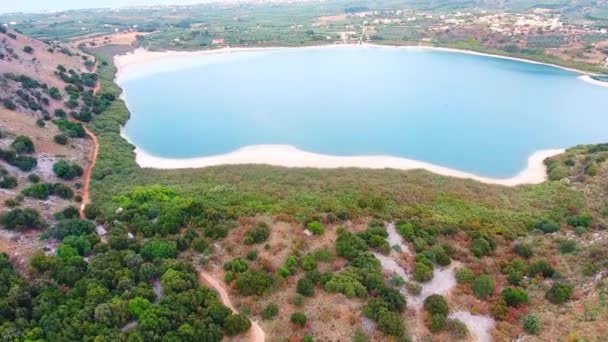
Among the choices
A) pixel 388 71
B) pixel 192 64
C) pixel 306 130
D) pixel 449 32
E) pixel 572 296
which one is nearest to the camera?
pixel 572 296

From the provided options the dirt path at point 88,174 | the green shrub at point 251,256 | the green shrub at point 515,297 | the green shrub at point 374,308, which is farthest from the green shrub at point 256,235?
the green shrub at point 515,297

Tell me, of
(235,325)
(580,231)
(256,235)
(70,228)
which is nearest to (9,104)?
(70,228)

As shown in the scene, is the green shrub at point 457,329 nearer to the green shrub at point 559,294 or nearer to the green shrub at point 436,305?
the green shrub at point 436,305

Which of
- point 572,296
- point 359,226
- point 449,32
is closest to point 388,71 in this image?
point 449,32

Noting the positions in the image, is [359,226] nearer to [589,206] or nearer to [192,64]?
[589,206]

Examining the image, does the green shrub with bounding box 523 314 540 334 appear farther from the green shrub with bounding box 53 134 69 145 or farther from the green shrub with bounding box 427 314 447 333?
the green shrub with bounding box 53 134 69 145

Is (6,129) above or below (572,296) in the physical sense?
above
